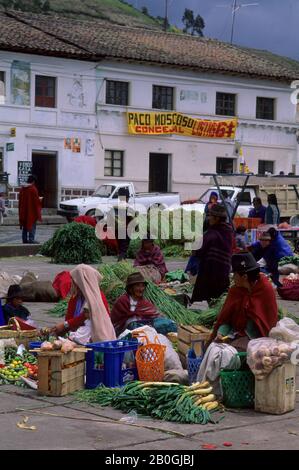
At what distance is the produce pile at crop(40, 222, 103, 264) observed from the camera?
19.9 m

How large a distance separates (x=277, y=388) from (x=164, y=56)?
34515mm

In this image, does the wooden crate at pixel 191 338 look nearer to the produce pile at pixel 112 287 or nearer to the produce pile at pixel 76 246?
the produce pile at pixel 112 287

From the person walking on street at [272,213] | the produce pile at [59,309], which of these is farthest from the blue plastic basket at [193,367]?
the person walking on street at [272,213]

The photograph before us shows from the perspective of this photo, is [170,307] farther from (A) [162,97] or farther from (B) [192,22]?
(B) [192,22]

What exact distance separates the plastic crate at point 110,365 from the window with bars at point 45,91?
30.2m

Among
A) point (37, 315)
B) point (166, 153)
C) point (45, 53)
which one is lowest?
point (37, 315)

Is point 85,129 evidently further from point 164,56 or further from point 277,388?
point 277,388

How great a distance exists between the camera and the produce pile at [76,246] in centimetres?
1994

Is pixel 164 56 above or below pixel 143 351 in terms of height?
above

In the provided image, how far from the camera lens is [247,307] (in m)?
8.40

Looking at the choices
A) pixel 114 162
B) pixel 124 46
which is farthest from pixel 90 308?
pixel 124 46

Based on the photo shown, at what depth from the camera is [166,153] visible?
41125 mm

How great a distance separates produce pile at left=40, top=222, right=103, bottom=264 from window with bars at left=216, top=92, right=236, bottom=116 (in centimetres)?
2346

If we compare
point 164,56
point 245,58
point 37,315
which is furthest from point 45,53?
point 37,315
